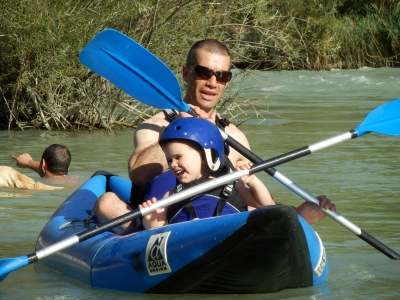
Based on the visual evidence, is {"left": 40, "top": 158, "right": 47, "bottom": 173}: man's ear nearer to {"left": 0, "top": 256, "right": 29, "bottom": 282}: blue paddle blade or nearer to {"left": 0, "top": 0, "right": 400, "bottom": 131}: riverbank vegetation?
{"left": 0, "top": 0, "right": 400, "bottom": 131}: riverbank vegetation

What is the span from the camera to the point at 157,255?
11.6ft

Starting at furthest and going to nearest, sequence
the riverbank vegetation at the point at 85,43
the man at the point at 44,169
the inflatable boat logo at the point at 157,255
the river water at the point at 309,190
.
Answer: the riverbank vegetation at the point at 85,43
the man at the point at 44,169
the river water at the point at 309,190
the inflatable boat logo at the point at 157,255

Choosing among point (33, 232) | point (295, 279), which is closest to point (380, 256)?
point (295, 279)

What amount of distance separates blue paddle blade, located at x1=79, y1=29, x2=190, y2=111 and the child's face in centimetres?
93

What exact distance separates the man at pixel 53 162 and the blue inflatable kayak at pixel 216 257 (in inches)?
114

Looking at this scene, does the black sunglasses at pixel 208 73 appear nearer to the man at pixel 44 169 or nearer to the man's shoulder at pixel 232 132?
the man's shoulder at pixel 232 132

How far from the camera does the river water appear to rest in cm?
399

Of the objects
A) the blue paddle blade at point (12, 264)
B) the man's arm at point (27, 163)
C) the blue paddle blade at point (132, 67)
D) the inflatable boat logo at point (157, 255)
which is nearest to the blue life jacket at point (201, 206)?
the inflatable boat logo at point (157, 255)

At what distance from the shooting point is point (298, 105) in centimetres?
1371

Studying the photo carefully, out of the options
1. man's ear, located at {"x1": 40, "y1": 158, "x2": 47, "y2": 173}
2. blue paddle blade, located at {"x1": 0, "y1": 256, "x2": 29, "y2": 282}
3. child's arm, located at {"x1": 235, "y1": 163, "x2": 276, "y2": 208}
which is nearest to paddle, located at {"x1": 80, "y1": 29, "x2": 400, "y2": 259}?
child's arm, located at {"x1": 235, "y1": 163, "x2": 276, "y2": 208}

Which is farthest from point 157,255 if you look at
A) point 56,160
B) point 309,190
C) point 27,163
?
point 27,163

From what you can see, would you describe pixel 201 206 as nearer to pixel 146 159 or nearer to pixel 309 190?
pixel 146 159

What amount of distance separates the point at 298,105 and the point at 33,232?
8.86 metres

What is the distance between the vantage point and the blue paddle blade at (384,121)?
4414 millimetres
